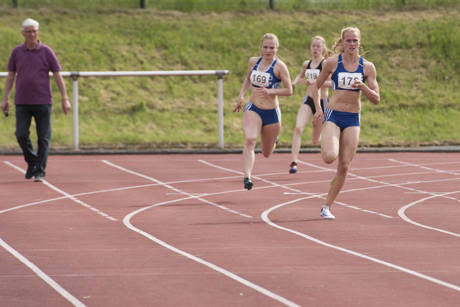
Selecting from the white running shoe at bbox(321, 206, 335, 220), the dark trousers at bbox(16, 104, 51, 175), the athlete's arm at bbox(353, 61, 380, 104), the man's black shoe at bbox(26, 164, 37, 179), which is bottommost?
the man's black shoe at bbox(26, 164, 37, 179)

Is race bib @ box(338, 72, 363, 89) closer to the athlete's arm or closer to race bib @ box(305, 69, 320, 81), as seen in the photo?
the athlete's arm

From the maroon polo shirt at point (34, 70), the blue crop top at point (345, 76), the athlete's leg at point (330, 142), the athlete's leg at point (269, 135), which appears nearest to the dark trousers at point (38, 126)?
the maroon polo shirt at point (34, 70)

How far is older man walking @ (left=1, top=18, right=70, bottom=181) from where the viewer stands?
15.8 meters

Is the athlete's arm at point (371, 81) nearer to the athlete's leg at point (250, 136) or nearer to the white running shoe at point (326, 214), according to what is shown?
the white running shoe at point (326, 214)

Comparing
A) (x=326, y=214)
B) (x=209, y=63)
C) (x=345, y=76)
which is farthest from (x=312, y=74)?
(x=209, y=63)

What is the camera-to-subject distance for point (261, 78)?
14664 millimetres

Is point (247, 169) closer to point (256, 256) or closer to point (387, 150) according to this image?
point (256, 256)

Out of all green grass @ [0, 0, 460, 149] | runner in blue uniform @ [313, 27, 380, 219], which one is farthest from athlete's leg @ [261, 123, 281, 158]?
green grass @ [0, 0, 460, 149]

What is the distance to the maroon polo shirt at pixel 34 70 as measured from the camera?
1580cm

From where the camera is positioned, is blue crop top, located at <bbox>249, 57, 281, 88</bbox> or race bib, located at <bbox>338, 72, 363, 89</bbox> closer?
race bib, located at <bbox>338, 72, 363, 89</bbox>

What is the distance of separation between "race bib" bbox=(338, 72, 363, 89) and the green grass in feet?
36.0

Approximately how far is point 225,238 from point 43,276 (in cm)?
257

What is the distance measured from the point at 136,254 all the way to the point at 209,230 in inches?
66.6

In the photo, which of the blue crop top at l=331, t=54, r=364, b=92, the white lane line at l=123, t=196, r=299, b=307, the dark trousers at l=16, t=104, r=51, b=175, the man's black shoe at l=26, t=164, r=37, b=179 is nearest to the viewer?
the white lane line at l=123, t=196, r=299, b=307
